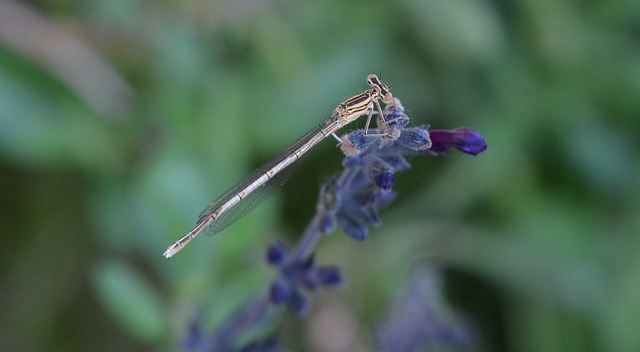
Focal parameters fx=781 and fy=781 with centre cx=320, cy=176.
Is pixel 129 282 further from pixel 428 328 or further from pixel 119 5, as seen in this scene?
pixel 119 5

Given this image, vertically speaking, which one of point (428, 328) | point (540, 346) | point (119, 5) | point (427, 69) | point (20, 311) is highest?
point (119, 5)

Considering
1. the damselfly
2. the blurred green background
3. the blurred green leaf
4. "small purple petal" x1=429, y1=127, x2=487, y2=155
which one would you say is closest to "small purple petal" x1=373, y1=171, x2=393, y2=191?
"small purple petal" x1=429, y1=127, x2=487, y2=155

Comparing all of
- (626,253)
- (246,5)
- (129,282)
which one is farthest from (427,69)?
(129,282)

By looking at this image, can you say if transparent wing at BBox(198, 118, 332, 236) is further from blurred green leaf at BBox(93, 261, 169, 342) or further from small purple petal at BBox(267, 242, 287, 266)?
blurred green leaf at BBox(93, 261, 169, 342)

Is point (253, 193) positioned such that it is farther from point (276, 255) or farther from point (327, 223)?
point (327, 223)

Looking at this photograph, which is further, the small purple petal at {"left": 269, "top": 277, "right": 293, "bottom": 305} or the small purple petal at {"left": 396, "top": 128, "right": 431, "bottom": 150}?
the small purple petal at {"left": 269, "top": 277, "right": 293, "bottom": 305}

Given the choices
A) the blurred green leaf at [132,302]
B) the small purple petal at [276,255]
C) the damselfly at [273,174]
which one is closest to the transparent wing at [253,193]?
the damselfly at [273,174]

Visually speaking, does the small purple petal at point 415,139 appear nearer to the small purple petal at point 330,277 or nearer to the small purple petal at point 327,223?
the small purple petal at point 327,223
